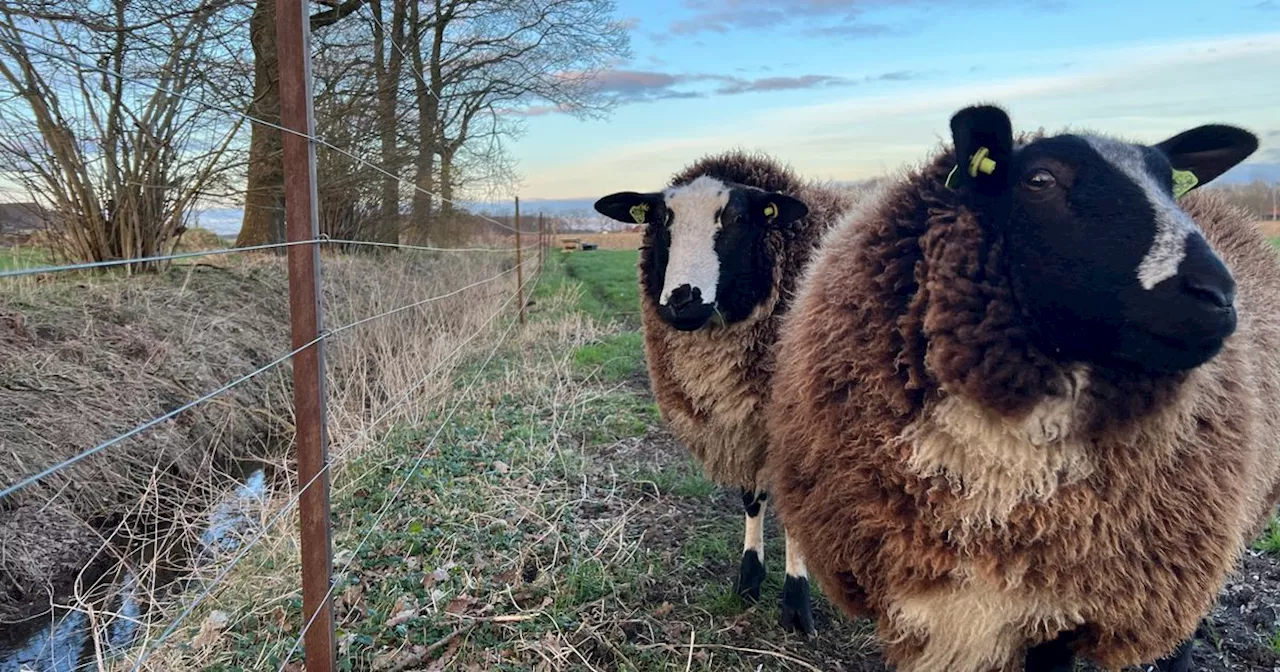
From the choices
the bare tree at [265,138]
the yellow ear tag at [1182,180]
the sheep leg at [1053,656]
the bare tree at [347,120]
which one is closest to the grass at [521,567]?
the sheep leg at [1053,656]

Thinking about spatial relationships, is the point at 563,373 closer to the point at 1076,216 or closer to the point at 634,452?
the point at 634,452

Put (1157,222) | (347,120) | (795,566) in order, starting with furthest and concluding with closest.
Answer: (347,120) → (795,566) → (1157,222)

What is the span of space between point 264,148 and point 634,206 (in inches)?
243

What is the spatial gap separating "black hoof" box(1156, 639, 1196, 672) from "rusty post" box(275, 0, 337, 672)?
3374 mm

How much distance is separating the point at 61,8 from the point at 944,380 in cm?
633

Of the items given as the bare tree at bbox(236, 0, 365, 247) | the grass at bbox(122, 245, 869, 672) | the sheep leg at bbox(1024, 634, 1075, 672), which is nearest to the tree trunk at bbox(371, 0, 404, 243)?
the bare tree at bbox(236, 0, 365, 247)

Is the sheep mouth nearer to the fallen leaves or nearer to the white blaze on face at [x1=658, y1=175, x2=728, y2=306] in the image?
the white blaze on face at [x1=658, y1=175, x2=728, y2=306]

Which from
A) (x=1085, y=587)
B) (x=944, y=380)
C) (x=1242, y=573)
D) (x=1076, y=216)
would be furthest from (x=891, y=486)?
(x=1242, y=573)

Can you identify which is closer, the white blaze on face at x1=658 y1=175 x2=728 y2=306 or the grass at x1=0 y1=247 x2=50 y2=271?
the white blaze on face at x1=658 y1=175 x2=728 y2=306

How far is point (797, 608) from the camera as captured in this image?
11.4 ft

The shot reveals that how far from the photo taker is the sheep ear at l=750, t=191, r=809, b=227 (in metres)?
3.78

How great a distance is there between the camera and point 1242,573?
12.4 ft

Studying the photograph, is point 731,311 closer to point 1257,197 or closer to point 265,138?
point 1257,197

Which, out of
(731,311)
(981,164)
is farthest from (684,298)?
(981,164)
